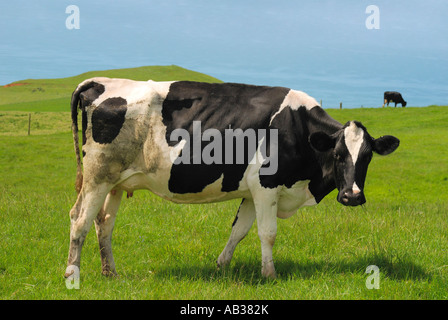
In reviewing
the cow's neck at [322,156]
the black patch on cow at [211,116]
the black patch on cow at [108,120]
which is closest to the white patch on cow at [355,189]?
the cow's neck at [322,156]

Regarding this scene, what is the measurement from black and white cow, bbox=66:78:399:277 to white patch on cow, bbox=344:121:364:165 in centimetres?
1

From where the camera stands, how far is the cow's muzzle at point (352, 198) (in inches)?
230

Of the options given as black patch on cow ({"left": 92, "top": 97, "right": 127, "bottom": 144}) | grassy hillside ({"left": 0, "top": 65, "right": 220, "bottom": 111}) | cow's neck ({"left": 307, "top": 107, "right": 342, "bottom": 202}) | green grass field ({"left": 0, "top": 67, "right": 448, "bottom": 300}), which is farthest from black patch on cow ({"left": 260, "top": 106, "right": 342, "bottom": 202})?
grassy hillside ({"left": 0, "top": 65, "right": 220, "bottom": 111})

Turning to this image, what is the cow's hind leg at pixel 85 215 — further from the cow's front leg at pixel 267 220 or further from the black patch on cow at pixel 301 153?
A: the black patch on cow at pixel 301 153

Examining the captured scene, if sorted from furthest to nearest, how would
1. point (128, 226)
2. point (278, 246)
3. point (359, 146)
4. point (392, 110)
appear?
point (392, 110), point (128, 226), point (278, 246), point (359, 146)

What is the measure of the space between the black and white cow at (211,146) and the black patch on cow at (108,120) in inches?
0.5

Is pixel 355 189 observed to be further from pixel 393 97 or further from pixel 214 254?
pixel 393 97

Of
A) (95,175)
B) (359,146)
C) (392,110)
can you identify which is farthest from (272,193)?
(392,110)

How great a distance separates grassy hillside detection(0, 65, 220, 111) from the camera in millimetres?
69062

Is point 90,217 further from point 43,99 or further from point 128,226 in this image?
point 43,99

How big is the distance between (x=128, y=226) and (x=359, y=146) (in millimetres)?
5007

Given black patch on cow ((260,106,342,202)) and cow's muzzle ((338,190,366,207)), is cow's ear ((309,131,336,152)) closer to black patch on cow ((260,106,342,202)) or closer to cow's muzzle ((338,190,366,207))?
black patch on cow ((260,106,342,202))

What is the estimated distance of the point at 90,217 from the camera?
6.45 meters

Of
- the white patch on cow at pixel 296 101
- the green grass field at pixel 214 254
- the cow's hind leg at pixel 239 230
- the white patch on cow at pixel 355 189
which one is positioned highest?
the white patch on cow at pixel 296 101
